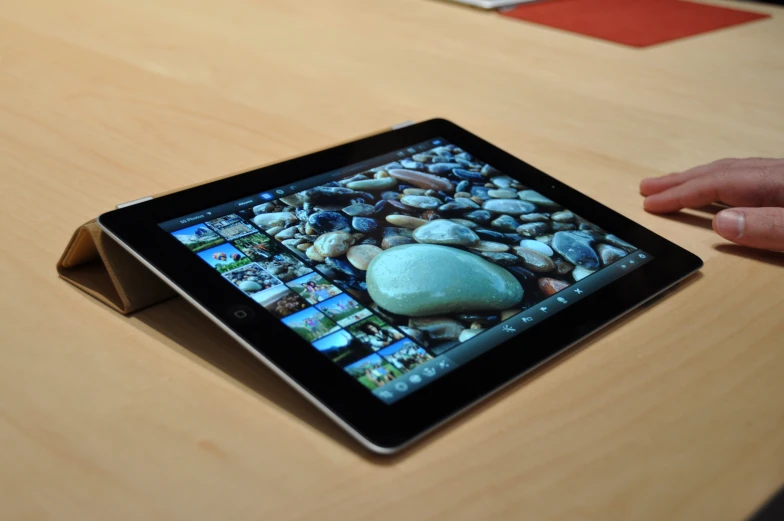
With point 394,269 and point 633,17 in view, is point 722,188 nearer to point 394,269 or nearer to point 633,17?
point 394,269

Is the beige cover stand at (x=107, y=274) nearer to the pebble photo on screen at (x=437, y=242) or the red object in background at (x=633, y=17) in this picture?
the pebble photo on screen at (x=437, y=242)

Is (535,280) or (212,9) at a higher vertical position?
(212,9)

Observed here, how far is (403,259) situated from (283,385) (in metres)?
0.13

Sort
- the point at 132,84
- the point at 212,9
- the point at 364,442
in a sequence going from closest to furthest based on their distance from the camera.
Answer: the point at 364,442
the point at 132,84
the point at 212,9

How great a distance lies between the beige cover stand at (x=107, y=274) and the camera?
20.5 inches

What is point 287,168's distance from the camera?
0.62 meters

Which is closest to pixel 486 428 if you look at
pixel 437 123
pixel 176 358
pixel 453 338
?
pixel 453 338

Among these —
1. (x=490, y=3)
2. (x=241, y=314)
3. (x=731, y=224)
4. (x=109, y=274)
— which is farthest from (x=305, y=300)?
(x=490, y=3)

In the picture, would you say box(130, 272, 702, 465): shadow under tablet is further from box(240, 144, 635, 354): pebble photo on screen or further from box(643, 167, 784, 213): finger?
box(643, 167, 784, 213): finger

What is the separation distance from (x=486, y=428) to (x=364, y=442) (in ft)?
0.27

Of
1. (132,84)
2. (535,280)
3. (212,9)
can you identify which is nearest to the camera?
(535,280)

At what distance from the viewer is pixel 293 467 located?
0.42 meters

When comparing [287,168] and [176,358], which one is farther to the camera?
[287,168]

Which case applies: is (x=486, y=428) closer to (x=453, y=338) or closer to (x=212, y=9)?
(x=453, y=338)
